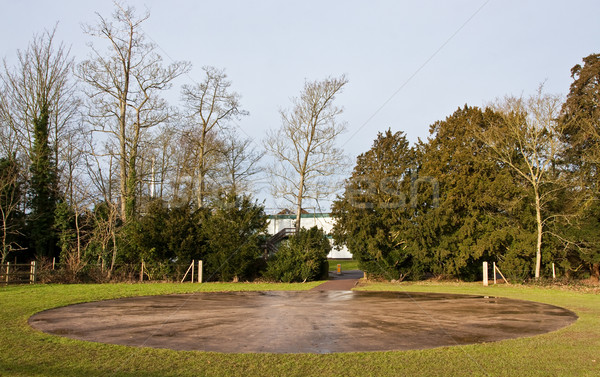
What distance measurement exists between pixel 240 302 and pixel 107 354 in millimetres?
8843

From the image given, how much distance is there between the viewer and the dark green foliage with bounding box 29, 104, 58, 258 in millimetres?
29531

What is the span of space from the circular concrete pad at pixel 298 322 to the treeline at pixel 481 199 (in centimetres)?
844

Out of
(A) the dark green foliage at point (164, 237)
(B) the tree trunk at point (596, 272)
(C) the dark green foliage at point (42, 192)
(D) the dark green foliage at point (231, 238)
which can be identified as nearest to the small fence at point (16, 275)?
(A) the dark green foliage at point (164, 237)

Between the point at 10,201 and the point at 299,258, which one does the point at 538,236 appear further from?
the point at 10,201

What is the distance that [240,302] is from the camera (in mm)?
16359

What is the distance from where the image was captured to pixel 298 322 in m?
11.6

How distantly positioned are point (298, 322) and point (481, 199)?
56.3 feet

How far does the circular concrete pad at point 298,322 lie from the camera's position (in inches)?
353

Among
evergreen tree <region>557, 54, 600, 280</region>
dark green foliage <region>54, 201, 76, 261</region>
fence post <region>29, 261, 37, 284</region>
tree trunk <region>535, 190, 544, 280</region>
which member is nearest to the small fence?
fence post <region>29, 261, 37, 284</region>

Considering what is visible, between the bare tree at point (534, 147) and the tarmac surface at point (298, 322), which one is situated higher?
the bare tree at point (534, 147)

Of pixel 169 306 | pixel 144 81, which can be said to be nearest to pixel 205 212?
pixel 144 81

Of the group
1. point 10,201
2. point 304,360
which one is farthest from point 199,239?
point 304,360

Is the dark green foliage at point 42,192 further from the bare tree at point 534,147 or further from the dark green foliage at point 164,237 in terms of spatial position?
the bare tree at point 534,147

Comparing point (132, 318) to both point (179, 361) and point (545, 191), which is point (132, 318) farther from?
point (545, 191)
